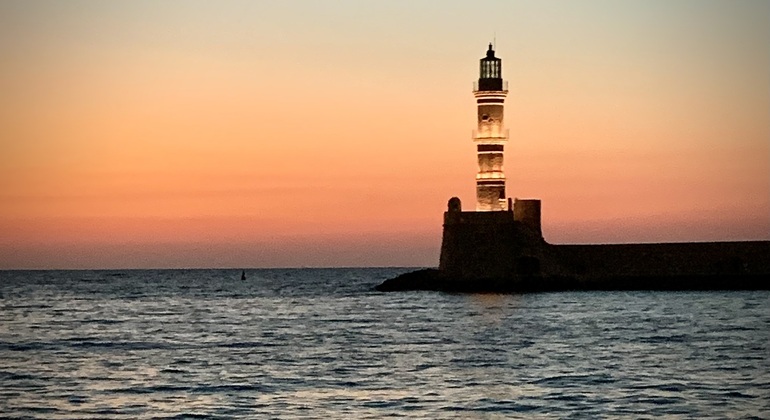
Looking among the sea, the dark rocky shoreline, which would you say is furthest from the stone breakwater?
the sea

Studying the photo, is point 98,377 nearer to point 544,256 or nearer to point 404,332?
point 404,332

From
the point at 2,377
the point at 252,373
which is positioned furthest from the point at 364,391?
the point at 2,377

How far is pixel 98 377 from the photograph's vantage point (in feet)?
92.5

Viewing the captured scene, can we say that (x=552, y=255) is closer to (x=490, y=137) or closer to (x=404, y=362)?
(x=490, y=137)

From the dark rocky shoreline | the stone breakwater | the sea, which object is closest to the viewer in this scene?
the sea

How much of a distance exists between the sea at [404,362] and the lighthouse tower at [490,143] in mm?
5450

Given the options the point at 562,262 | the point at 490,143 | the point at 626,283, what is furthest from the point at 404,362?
the point at 626,283

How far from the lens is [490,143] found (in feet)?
194

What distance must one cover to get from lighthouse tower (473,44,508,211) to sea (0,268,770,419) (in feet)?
17.9

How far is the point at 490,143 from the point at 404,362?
29.4m

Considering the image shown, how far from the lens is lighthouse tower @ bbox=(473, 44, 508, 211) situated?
59.3 meters

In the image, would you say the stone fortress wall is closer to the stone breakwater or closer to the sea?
the stone breakwater

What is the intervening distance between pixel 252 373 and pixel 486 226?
1219 inches

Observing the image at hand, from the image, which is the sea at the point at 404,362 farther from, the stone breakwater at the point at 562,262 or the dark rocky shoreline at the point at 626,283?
the dark rocky shoreline at the point at 626,283
